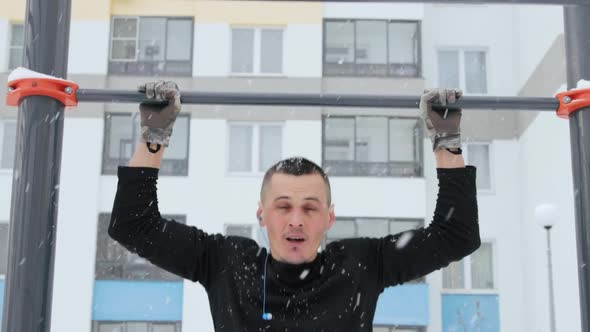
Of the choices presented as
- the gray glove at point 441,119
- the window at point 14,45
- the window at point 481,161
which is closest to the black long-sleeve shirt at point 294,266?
the gray glove at point 441,119

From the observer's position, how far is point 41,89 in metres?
2.49

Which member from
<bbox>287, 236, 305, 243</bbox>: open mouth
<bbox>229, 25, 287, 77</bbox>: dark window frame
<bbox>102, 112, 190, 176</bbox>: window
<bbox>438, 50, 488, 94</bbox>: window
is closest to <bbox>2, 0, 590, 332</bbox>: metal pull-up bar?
<bbox>287, 236, 305, 243</bbox>: open mouth

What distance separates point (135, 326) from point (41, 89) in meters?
13.0

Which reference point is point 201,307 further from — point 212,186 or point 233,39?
point 233,39

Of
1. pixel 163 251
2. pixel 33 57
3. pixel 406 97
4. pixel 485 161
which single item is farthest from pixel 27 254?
pixel 485 161

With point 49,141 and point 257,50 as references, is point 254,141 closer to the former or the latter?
point 257,50

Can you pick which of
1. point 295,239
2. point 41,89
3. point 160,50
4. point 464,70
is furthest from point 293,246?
point 464,70

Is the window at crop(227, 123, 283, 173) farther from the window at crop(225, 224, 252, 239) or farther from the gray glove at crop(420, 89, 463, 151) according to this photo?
the gray glove at crop(420, 89, 463, 151)

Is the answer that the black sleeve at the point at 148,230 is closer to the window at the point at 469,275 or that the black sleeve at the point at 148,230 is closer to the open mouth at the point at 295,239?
the open mouth at the point at 295,239

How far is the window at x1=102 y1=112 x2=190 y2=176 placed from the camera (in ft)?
51.2

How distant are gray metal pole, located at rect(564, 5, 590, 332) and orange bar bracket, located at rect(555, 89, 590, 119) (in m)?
0.03

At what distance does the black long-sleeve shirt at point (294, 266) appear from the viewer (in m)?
2.49

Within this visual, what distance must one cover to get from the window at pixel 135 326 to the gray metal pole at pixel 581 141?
13.0 metres

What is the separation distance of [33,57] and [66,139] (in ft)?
45.4
